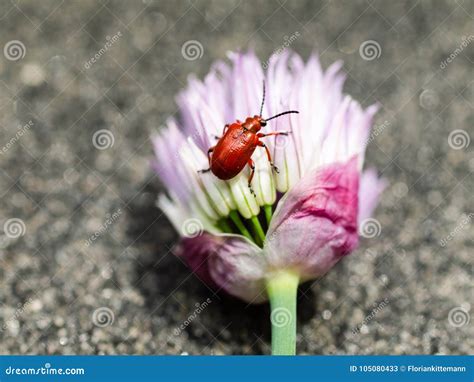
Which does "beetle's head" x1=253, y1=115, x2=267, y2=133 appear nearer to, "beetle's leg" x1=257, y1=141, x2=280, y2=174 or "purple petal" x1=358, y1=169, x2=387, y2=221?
"beetle's leg" x1=257, y1=141, x2=280, y2=174

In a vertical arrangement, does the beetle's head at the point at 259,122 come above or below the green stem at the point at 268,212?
above

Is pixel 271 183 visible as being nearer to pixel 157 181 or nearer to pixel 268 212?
pixel 268 212

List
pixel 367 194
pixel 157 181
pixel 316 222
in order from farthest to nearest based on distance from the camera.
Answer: pixel 157 181
pixel 367 194
pixel 316 222

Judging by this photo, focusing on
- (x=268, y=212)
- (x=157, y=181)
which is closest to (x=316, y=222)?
(x=268, y=212)

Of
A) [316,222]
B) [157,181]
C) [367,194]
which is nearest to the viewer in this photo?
[316,222]

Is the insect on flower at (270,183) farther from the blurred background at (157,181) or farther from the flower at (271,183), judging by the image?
the blurred background at (157,181)

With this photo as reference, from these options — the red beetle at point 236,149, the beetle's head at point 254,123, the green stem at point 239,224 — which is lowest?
the green stem at point 239,224

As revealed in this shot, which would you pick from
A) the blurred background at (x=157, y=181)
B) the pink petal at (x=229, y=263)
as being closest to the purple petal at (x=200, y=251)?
the pink petal at (x=229, y=263)
